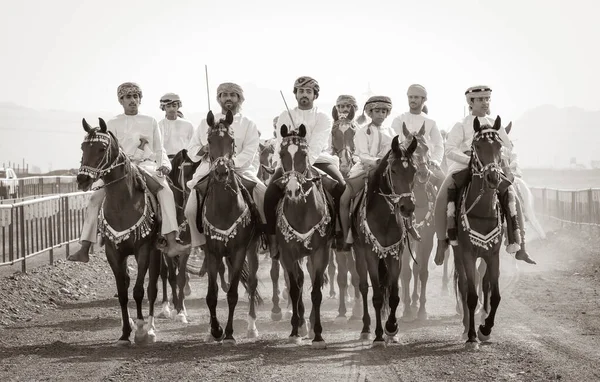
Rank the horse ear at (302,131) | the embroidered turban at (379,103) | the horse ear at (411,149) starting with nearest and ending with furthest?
the horse ear at (411,149) → the horse ear at (302,131) → the embroidered turban at (379,103)

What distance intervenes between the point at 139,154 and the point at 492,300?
5.63m

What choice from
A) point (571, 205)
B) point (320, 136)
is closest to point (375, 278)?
point (320, 136)

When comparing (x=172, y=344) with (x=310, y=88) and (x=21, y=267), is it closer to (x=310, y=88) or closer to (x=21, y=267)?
(x=310, y=88)

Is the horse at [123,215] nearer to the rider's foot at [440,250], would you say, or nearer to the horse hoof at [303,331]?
the horse hoof at [303,331]

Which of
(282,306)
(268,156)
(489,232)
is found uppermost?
(268,156)

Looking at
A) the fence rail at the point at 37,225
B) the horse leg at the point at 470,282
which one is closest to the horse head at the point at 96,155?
the fence rail at the point at 37,225

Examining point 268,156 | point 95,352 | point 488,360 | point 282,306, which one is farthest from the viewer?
point 268,156

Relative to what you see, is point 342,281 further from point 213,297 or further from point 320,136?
point 213,297

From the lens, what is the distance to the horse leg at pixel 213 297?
12023 millimetres

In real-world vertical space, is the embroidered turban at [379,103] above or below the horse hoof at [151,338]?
above

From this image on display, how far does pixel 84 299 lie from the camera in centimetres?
1675

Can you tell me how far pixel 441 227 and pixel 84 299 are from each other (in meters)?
7.70

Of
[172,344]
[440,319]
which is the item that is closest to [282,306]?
[440,319]

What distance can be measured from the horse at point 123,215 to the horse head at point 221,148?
1.27 m
